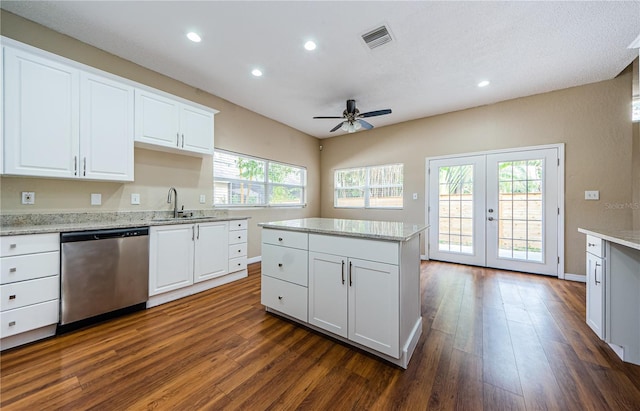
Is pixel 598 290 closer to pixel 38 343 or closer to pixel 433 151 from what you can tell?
pixel 433 151

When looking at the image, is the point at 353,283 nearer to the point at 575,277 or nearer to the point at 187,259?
the point at 187,259

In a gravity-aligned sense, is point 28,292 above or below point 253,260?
above

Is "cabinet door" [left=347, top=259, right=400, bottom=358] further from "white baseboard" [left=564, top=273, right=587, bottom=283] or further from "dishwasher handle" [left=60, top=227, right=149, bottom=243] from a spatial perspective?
"white baseboard" [left=564, top=273, right=587, bottom=283]

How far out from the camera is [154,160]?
10.2 feet

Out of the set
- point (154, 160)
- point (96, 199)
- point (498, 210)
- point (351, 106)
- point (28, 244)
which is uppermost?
point (351, 106)

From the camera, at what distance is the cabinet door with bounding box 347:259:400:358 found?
1.62 metres

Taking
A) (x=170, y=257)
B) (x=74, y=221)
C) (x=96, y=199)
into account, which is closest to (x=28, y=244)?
(x=74, y=221)

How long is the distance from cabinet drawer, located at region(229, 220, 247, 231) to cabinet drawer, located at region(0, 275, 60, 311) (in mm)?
1710

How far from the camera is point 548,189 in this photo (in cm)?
360

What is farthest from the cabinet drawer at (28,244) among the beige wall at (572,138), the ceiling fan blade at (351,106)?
the beige wall at (572,138)

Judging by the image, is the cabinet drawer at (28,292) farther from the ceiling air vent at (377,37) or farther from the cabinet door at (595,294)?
the cabinet door at (595,294)

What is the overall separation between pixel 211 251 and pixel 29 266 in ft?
4.99

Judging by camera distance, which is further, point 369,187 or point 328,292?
point 369,187

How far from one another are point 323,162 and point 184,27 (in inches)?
163
